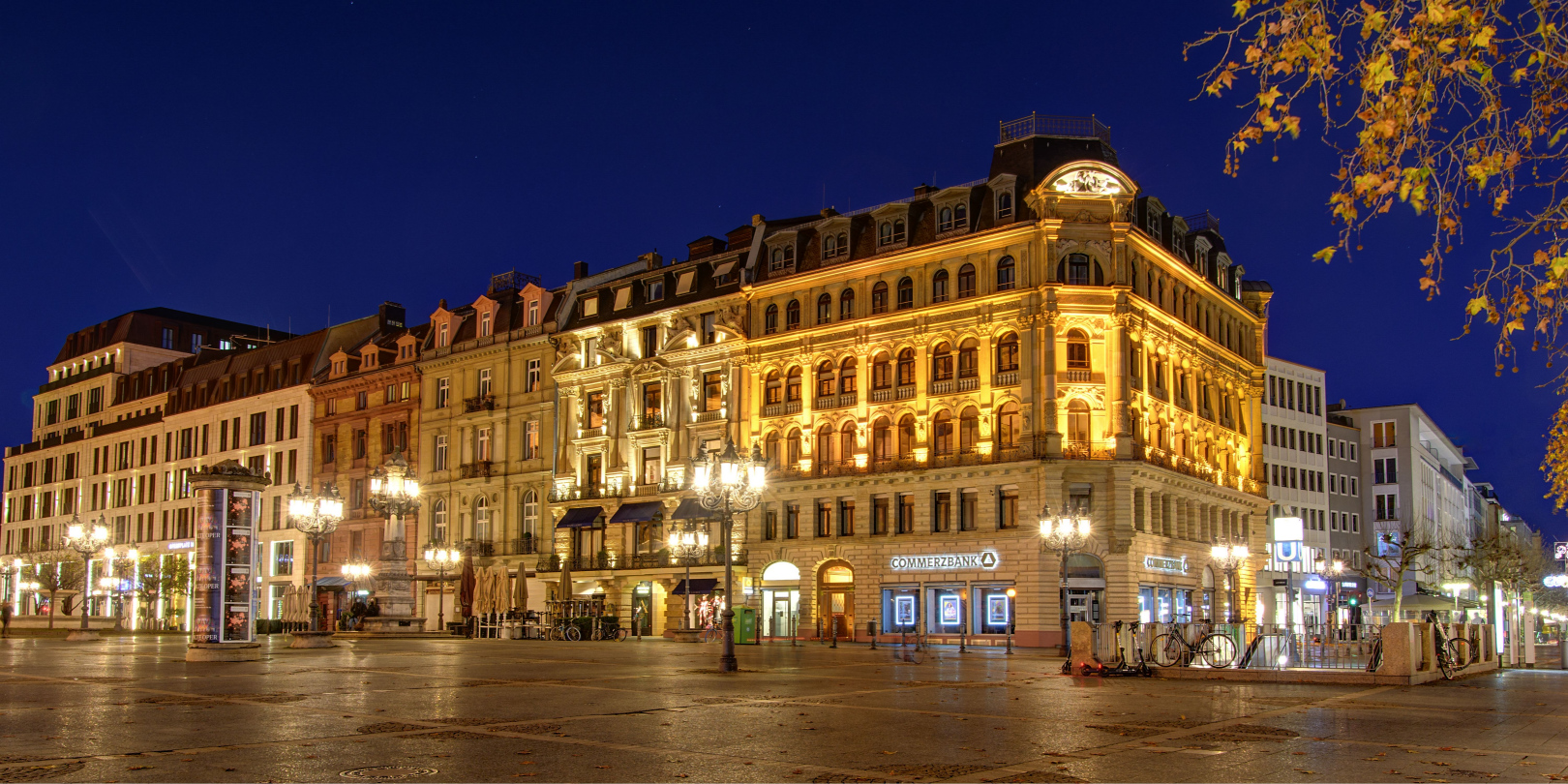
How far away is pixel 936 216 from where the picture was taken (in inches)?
2192

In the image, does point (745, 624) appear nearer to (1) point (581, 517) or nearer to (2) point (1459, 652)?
(1) point (581, 517)

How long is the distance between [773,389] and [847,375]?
13.0ft

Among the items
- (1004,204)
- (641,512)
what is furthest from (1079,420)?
(641,512)

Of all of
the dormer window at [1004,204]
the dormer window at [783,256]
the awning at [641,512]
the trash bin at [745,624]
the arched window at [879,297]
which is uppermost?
the dormer window at [1004,204]

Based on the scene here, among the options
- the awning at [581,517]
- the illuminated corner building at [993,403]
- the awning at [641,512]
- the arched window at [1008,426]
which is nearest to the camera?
the illuminated corner building at [993,403]

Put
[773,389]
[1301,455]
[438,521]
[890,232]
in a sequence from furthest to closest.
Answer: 1. [1301,455]
2. [438,521]
3. [773,389]
4. [890,232]

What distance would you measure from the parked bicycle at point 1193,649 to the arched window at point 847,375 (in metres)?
31.6

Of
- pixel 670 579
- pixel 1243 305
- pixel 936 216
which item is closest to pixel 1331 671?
pixel 936 216

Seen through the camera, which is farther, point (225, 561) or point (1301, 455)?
point (1301, 455)

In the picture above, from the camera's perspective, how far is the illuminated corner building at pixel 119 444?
89.6 metres

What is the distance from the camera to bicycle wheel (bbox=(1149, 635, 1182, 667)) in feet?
87.2

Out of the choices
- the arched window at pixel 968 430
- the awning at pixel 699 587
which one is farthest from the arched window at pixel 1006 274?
the awning at pixel 699 587

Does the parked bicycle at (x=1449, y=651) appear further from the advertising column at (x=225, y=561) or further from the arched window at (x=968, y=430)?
the advertising column at (x=225, y=561)

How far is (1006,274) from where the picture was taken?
5331 cm
